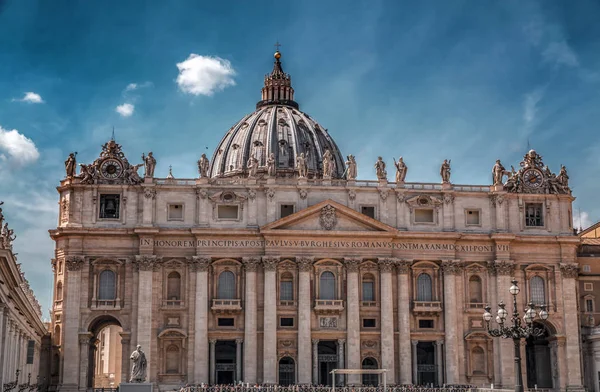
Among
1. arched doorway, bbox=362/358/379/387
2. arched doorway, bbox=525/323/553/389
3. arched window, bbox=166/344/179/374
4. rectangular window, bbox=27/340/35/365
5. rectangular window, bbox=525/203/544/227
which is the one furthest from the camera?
rectangular window, bbox=525/203/544/227

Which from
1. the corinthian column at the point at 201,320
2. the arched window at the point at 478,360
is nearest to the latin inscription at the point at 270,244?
the corinthian column at the point at 201,320

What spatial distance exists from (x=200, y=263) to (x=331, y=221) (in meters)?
10.8

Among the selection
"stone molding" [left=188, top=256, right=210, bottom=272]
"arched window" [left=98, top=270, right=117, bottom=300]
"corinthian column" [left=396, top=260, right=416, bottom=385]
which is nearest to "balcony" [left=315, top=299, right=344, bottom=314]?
"corinthian column" [left=396, top=260, right=416, bottom=385]

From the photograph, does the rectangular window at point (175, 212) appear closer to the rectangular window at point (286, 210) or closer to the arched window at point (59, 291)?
the rectangular window at point (286, 210)

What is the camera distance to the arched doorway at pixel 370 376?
235 ft

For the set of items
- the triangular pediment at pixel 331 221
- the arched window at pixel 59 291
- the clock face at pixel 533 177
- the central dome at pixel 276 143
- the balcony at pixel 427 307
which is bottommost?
the balcony at pixel 427 307

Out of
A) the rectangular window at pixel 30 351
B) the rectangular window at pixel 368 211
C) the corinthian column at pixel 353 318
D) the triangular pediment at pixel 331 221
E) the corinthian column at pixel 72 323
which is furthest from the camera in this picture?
the rectangular window at pixel 368 211

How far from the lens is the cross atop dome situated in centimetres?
12206

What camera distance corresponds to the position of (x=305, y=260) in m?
71.7

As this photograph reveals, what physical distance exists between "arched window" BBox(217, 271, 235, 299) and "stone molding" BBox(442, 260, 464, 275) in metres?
16.9

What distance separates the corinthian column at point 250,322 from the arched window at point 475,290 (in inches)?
690

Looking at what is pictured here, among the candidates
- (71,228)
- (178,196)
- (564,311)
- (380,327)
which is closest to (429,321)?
(380,327)

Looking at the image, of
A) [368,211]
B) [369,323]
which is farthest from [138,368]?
[368,211]

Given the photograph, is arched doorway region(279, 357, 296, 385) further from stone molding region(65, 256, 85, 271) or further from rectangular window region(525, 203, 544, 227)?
rectangular window region(525, 203, 544, 227)
